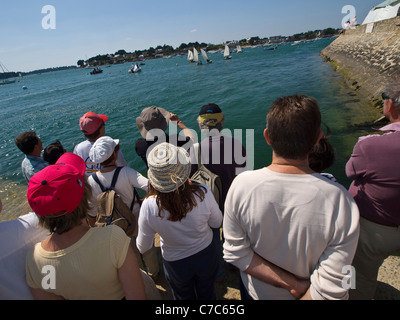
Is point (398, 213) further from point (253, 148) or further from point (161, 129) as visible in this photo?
point (253, 148)

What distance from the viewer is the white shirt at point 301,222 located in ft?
3.73

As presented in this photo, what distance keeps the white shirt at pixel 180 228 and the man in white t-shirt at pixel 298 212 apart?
1.75 ft

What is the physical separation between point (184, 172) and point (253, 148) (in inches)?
302

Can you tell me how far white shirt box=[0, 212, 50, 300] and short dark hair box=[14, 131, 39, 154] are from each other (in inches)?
85.8

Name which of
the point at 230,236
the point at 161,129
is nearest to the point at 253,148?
the point at 161,129

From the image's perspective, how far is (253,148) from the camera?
29.6 feet

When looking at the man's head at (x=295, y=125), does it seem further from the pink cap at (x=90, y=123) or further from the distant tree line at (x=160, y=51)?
the distant tree line at (x=160, y=51)

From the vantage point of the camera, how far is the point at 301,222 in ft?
3.91

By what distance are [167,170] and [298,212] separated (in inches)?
38.4

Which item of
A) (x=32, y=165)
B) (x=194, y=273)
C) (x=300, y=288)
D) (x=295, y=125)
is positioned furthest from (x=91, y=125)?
(x=300, y=288)

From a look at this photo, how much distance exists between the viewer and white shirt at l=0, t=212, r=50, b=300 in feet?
4.91

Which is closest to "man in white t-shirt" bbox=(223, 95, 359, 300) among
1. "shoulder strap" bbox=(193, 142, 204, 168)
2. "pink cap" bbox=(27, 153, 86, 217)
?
"pink cap" bbox=(27, 153, 86, 217)

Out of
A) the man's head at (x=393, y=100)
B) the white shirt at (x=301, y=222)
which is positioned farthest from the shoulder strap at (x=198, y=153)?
the man's head at (x=393, y=100)
